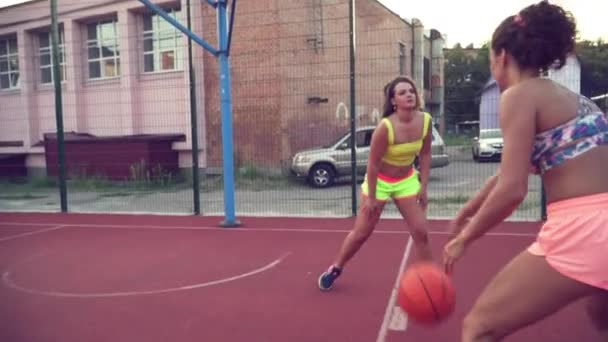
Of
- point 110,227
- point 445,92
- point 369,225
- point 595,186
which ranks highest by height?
point 445,92

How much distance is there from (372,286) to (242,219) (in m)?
4.81

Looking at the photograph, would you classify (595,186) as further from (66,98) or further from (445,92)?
(66,98)

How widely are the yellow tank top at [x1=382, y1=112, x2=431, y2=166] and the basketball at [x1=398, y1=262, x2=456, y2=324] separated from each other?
184 centimetres

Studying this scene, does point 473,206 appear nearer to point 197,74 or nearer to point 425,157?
point 425,157

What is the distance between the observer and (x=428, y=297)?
2916 mm

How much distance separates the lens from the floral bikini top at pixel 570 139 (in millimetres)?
2072

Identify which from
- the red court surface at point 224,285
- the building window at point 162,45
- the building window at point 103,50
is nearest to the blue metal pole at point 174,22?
the red court surface at point 224,285

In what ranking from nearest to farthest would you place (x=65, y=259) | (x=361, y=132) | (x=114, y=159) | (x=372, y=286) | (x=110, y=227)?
(x=372, y=286) → (x=65, y=259) → (x=110, y=227) → (x=361, y=132) → (x=114, y=159)

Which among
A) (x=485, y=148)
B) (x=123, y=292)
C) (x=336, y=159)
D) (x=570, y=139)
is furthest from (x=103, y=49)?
(x=570, y=139)

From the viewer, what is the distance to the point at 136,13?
18.2m

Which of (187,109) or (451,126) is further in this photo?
(187,109)

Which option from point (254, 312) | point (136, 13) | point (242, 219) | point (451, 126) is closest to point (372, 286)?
point (254, 312)

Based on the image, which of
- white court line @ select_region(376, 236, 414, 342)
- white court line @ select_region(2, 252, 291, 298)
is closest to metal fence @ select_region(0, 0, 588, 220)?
white court line @ select_region(2, 252, 291, 298)

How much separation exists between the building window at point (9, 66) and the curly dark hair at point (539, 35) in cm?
2250
